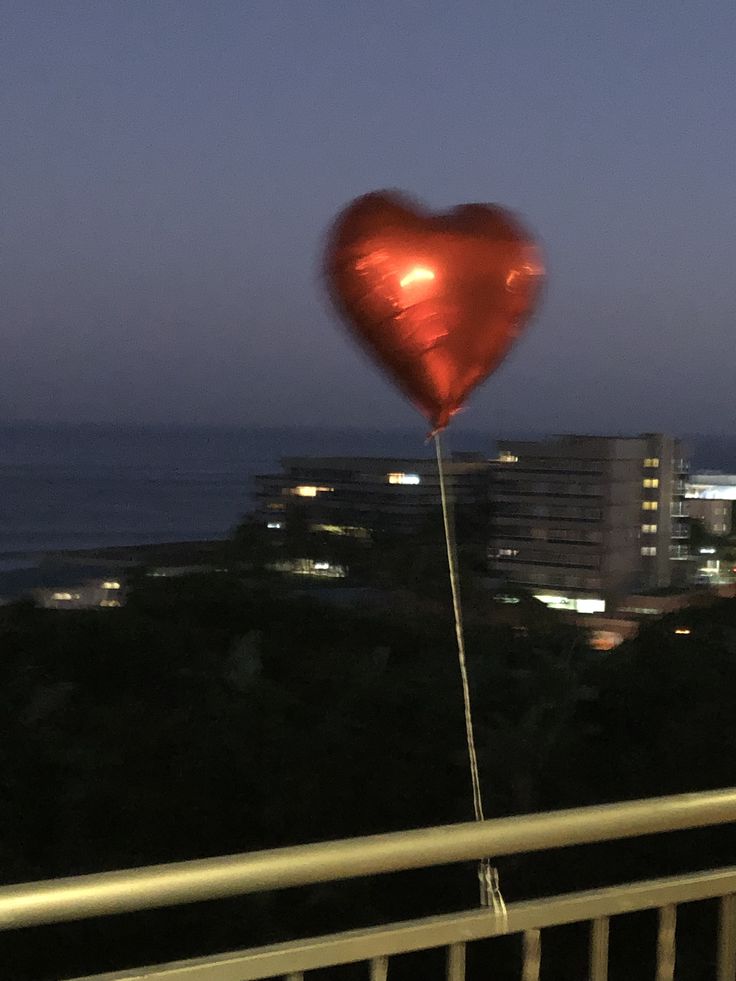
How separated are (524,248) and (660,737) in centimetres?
541

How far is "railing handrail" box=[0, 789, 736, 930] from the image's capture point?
1137 mm

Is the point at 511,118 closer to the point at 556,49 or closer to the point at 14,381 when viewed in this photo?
the point at 556,49

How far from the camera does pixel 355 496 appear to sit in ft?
26.0

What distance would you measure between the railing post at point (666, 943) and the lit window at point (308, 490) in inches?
262

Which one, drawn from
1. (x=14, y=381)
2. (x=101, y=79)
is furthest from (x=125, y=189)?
(x=14, y=381)

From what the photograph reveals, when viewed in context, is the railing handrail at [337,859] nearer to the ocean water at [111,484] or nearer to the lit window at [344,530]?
the lit window at [344,530]

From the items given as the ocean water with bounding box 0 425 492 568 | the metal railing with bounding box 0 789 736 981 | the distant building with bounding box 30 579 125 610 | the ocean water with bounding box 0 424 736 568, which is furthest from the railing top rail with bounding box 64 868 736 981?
the ocean water with bounding box 0 425 492 568

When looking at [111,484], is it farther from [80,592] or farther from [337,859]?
[337,859]

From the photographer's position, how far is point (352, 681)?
694cm

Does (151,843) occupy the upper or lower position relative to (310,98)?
lower

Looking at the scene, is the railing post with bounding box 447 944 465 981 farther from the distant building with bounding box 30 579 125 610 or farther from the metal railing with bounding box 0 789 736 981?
the distant building with bounding box 30 579 125 610

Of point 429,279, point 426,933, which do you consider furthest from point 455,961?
point 429,279

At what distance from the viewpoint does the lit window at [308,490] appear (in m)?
8.52

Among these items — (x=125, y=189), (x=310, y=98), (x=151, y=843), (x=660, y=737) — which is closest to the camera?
(x=151, y=843)
